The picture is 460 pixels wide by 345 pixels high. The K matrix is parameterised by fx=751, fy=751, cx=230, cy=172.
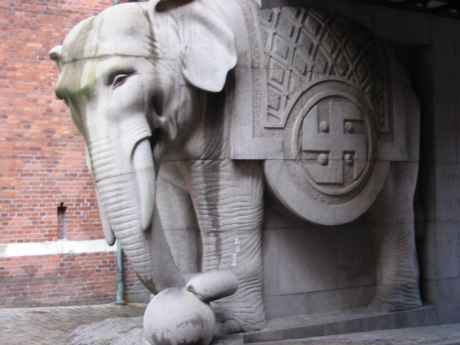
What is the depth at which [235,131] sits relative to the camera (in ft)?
19.7

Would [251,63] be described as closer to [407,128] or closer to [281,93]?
[281,93]

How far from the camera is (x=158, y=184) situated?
254 inches

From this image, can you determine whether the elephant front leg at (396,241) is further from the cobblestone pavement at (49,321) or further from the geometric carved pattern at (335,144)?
the cobblestone pavement at (49,321)

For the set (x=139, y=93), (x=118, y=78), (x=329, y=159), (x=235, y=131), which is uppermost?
(x=118, y=78)

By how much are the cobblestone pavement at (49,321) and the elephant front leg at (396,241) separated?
9.40ft

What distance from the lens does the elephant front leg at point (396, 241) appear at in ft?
22.2

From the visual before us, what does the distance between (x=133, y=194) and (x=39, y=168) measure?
631 centimetres

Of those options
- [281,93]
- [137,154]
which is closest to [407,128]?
[281,93]

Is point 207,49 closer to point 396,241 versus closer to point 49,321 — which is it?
point 396,241

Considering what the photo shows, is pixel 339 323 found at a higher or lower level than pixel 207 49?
lower

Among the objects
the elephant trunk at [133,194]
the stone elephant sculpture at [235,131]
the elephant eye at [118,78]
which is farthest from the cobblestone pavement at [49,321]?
the elephant eye at [118,78]

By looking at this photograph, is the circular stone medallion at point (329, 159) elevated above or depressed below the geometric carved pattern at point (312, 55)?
below

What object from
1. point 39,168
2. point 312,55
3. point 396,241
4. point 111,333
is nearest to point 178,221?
point 111,333

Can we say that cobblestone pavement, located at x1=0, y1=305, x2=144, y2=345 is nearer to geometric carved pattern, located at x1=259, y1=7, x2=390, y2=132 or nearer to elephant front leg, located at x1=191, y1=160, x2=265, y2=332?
elephant front leg, located at x1=191, y1=160, x2=265, y2=332
